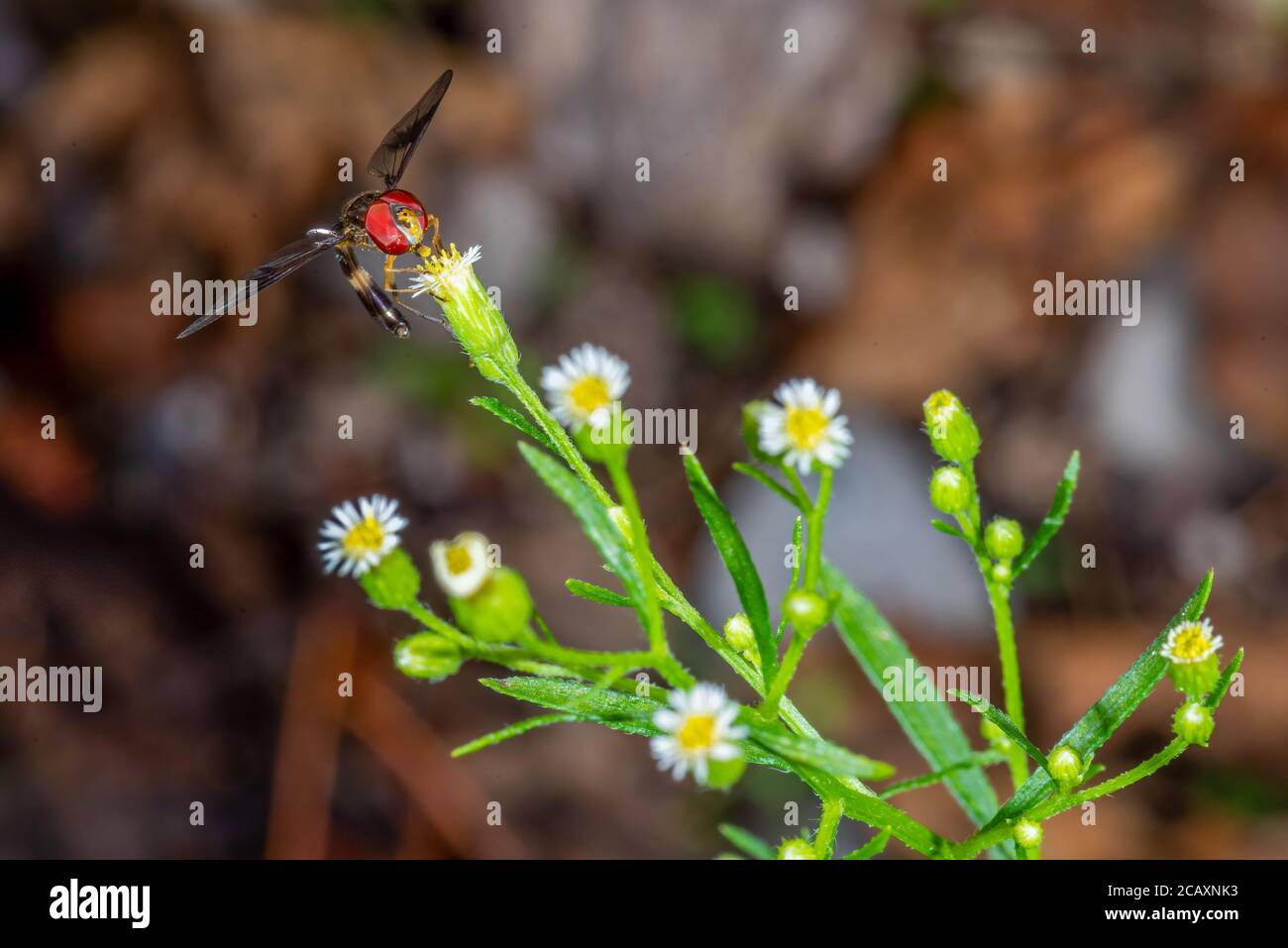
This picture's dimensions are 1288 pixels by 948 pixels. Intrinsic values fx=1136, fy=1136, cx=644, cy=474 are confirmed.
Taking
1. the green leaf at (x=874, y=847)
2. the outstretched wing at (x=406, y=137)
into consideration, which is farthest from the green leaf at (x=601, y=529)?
the outstretched wing at (x=406, y=137)

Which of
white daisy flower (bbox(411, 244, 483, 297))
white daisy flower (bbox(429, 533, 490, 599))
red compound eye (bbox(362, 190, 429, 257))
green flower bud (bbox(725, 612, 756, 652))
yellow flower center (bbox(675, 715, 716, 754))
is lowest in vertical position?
yellow flower center (bbox(675, 715, 716, 754))

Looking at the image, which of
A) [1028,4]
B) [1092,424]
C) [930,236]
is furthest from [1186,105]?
[1092,424]

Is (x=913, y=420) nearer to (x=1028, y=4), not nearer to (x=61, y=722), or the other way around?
(x=1028, y=4)

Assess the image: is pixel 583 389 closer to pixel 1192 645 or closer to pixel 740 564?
pixel 740 564

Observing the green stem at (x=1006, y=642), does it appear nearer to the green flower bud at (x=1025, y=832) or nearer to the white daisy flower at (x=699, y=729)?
the green flower bud at (x=1025, y=832)

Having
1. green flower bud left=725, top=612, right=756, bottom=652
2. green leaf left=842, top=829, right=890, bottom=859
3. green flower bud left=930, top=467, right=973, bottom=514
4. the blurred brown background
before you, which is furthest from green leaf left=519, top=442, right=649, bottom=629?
the blurred brown background

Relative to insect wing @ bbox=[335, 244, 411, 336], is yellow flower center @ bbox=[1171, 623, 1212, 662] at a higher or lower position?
lower

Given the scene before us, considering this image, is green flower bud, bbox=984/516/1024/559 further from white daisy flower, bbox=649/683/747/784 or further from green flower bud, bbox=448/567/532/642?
green flower bud, bbox=448/567/532/642
